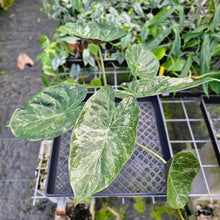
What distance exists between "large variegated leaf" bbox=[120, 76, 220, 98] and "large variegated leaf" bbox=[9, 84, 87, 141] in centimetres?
20

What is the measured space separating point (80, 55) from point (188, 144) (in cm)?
93

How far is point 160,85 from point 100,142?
9.4 inches

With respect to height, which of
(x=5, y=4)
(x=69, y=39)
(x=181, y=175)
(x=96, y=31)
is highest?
(x=5, y=4)

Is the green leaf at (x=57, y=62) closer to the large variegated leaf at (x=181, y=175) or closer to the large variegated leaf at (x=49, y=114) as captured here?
the large variegated leaf at (x=49, y=114)

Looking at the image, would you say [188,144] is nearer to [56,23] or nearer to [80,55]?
[80,55]

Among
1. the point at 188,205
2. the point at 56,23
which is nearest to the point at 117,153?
the point at 188,205

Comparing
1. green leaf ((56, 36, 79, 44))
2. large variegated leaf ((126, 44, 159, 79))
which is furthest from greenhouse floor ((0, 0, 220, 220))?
green leaf ((56, 36, 79, 44))

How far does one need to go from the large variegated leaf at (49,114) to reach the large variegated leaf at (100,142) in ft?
0.38

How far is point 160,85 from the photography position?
0.52 m

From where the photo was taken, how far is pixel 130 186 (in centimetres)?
75

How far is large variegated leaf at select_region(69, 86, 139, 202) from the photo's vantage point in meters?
0.43

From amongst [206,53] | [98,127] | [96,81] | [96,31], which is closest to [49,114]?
[98,127]

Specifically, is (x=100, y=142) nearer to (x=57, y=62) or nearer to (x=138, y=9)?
(x=57, y=62)

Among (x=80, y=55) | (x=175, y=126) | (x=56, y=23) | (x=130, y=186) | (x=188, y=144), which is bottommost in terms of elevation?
(x=130, y=186)
